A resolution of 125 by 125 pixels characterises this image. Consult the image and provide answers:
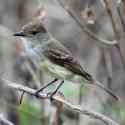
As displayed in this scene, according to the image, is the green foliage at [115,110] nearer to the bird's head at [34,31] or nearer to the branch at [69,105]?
the branch at [69,105]

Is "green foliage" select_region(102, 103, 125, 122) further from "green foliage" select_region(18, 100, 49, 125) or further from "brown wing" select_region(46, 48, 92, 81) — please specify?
"brown wing" select_region(46, 48, 92, 81)

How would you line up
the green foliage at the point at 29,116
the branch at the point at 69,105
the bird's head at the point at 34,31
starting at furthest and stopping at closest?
the green foliage at the point at 29,116 → the bird's head at the point at 34,31 → the branch at the point at 69,105

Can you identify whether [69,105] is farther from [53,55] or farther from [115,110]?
[115,110]

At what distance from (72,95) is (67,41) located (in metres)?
2.67

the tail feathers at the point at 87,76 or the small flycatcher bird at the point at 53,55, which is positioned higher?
the small flycatcher bird at the point at 53,55

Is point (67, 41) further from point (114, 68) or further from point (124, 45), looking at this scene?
point (124, 45)

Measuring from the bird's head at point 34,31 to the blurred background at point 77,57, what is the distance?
0.10 m

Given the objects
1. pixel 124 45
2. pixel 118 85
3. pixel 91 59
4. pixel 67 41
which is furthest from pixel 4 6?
pixel 124 45

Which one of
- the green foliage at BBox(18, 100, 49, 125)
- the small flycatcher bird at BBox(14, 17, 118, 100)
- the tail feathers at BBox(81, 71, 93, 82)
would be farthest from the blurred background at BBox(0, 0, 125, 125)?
the tail feathers at BBox(81, 71, 93, 82)

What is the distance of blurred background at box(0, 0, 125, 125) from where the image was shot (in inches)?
230

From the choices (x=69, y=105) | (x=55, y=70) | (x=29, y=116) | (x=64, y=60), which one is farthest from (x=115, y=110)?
(x=69, y=105)

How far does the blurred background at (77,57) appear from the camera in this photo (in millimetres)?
5832

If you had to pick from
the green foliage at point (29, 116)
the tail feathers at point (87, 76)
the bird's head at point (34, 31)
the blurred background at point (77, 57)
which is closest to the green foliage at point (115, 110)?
the blurred background at point (77, 57)

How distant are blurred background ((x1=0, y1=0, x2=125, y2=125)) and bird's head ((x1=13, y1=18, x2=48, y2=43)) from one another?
98mm
